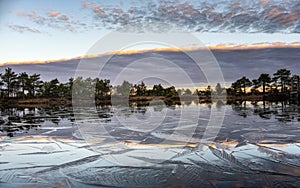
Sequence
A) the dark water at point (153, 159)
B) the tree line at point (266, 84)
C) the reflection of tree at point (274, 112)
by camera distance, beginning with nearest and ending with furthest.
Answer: the dark water at point (153, 159) < the reflection of tree at point (274, 112) < the tree line at point (266, 84)

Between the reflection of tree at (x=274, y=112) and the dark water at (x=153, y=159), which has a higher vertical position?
the reflection of tree at (x=274, y=112)

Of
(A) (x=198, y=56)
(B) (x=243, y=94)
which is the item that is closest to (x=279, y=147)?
(A) (x=198, y=56)

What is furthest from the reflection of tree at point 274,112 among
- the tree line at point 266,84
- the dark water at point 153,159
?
the tree line at point 266,84

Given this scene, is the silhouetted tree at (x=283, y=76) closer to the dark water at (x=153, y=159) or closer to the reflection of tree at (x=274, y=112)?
the reflection of tree at (x=274, y=112)

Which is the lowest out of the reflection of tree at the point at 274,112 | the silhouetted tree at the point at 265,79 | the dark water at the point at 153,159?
the dark water at the point at 153,159

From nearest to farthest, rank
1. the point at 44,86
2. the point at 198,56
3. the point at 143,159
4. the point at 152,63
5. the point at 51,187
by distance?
the point at 51,187
the point at 143,159
the point at 198,56
the point at 152,63
the point at 44,86

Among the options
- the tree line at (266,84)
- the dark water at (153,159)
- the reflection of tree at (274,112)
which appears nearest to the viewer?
the dark water at (153,159)

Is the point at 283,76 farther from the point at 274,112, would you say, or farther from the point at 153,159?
the point at 153,159

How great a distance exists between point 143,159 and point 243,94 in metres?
52.9

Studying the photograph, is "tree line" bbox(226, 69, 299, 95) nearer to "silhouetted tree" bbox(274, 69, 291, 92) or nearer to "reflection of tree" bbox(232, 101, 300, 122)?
"silhouetted tree" bbox(274, 69, 291, 92)

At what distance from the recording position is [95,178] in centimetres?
349

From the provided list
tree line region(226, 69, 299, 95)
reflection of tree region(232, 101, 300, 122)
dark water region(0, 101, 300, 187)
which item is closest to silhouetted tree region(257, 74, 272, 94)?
tree line region(226, 69, 299, 95)

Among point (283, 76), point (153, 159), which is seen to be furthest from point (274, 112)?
point (283, 76)

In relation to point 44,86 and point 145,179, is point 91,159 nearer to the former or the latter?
point 145,179
